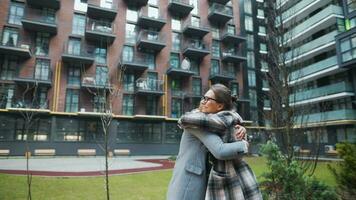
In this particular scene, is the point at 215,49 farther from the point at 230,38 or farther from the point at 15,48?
the point at 15,48

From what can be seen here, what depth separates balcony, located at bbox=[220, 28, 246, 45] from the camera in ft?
116

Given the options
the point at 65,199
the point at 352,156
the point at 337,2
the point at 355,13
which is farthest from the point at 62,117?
the point at 337,2

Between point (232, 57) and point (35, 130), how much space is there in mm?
24297

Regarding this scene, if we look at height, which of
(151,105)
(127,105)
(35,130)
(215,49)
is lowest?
(35,130)

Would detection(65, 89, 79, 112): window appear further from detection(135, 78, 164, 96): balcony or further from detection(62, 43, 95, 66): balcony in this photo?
detection(135, 78, 164, 96): balcony

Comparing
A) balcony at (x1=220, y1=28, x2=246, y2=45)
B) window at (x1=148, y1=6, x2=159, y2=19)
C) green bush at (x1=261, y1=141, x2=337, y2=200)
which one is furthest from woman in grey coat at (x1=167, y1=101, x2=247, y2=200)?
balcony at (x1=220, y1=28, x2=246, y2=45)

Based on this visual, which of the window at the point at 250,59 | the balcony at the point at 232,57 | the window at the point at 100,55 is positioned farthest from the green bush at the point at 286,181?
the window at the point at 250,59

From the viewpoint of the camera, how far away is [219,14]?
114 ft

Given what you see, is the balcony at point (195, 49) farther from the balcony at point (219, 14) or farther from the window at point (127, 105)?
the window at point (127, 105)

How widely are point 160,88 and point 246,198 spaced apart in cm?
2857

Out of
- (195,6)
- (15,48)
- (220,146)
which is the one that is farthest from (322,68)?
(220,146)

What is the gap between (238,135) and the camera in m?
2.23

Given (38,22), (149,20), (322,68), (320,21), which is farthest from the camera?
(320,21)

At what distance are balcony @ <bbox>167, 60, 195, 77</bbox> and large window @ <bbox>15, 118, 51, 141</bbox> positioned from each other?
45.7ft
